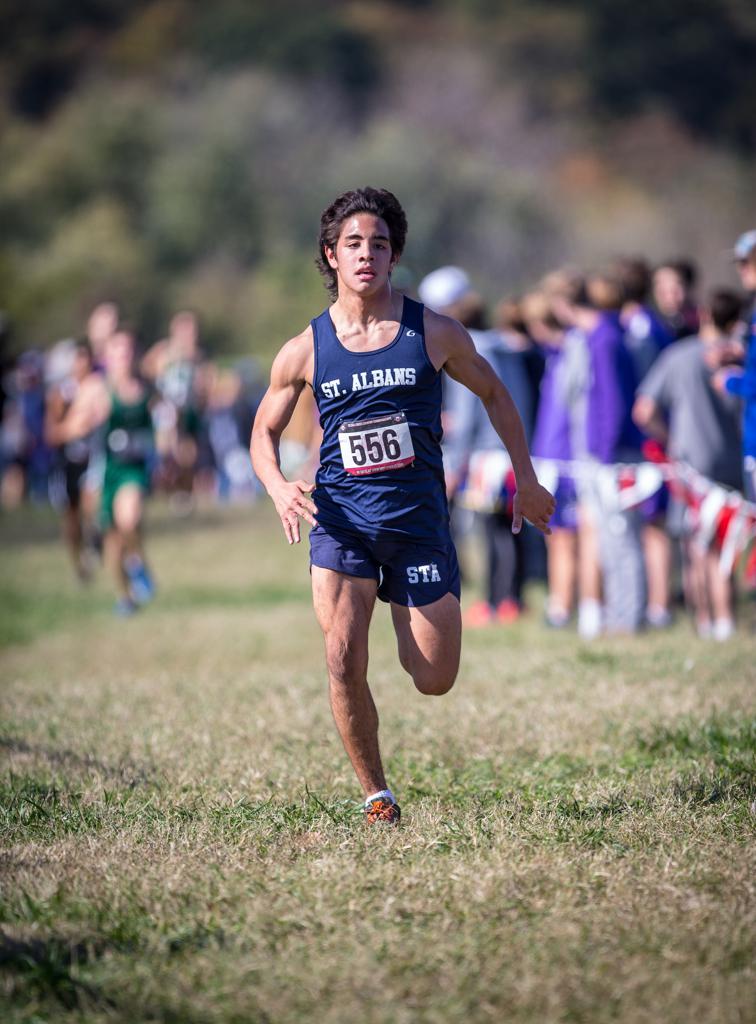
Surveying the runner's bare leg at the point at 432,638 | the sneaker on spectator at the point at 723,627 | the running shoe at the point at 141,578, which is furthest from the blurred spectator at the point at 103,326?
the runner's bare leg at the point at 432,638

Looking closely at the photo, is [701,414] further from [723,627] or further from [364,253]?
[364,253]

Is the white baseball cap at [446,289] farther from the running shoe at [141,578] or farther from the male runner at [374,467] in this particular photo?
the male runner at [374,467]

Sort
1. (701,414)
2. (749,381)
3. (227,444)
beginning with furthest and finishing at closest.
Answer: (227,444) < (701,414) < (749,381)

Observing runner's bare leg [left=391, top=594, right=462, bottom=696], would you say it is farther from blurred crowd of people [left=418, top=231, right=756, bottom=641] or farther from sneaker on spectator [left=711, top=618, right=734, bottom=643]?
sneaker on spectator [left=711, top=618, right=734, bottom=643]

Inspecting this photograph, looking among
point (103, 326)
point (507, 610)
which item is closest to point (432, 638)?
point (507, 610)

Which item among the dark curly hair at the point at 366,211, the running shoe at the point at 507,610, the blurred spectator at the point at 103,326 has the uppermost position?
the blurred spectator at the point at 103,326

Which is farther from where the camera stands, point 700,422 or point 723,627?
point 723,627

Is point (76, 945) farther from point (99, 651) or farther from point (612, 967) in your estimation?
point (99, 651)

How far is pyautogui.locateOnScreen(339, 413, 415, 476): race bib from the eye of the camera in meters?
5.41

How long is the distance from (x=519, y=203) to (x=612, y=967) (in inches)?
2077

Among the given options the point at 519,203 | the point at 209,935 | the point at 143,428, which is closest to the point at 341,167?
the point at 519,203

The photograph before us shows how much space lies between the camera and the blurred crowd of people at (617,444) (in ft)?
33.4

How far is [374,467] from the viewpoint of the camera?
546cm

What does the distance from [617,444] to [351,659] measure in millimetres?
5765
